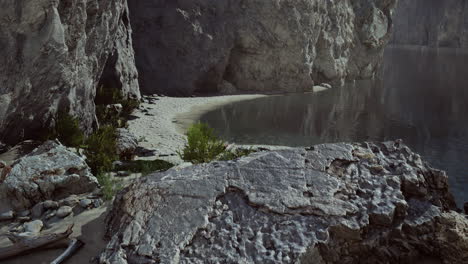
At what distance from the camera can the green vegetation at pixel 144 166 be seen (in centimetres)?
1054

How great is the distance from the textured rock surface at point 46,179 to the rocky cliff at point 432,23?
9085 cm

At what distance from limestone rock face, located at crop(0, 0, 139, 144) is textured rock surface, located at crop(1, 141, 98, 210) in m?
2.51

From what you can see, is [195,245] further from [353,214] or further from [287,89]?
[287,89]

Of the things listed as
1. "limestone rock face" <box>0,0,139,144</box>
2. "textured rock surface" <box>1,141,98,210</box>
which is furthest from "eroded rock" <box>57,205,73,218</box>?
"limestone rock face" <box>0,0,139,144</box>

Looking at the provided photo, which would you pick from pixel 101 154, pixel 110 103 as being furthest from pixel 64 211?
pixel 110 103

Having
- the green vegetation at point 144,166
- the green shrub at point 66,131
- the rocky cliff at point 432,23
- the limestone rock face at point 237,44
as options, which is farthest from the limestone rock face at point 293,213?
the rocky cliff at point 432,23

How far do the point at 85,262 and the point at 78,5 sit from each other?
28.0 ft

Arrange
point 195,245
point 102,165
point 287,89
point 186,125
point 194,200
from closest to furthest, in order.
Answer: point 195,245 → point 194,200 → point 102,165 → point 186,125 → point 287,89

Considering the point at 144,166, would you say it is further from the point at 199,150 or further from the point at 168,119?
the point at 168,119

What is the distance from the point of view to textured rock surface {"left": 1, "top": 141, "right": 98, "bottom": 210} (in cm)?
796

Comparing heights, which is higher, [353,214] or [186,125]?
[353,214]

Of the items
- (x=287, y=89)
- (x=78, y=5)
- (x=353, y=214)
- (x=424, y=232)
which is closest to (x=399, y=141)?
(x=424, y=232)

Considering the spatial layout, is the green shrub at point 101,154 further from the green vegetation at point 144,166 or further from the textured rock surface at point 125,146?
the green vegetation at point 144,166

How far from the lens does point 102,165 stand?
1025cm
